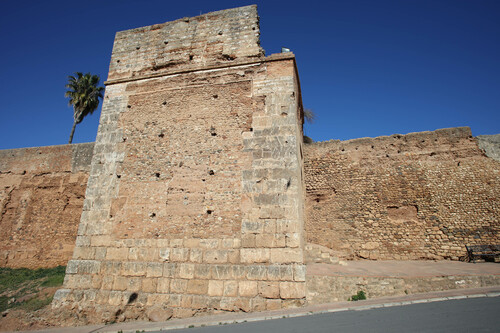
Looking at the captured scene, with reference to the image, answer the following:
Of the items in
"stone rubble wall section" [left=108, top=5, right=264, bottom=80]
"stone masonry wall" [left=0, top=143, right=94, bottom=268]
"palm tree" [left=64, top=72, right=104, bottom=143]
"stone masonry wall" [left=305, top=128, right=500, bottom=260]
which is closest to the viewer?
"stone rubble wall section" [left=108, top=5, right=264, bottom=80]

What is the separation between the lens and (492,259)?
9133mm

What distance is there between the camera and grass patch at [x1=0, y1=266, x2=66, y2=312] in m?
7.00

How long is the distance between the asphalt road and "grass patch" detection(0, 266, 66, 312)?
4.53 m

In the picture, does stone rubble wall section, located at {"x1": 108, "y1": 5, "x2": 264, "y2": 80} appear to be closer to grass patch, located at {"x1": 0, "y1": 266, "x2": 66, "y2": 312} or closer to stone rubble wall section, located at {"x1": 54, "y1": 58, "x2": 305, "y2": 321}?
stone rubble wall section, located at {"x1": 54, "y1": 58, "x2": 305, "y2": 321}

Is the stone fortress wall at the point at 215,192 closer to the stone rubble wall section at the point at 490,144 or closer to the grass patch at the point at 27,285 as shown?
the stone rubble wall section at the point at 490,144

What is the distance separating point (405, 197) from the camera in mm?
10461

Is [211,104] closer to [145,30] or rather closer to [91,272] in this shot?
[145,30]

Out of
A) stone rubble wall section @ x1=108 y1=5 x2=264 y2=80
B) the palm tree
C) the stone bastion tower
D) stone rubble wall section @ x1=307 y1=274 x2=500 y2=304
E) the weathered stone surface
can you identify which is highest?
the palm tree

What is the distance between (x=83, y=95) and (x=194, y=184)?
19296 millimetres

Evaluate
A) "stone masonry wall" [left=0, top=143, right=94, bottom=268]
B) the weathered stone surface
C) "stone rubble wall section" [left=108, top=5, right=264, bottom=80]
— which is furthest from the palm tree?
the weathered stone surface

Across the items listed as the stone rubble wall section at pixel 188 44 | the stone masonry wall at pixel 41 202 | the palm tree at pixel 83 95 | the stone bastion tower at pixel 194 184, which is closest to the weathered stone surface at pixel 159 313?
the stone bastion tower at pixel 194 184

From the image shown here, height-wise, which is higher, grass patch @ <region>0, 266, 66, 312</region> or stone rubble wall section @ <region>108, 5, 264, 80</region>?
stone rubble wall section @ <region>108, 5, 264, 80</region>

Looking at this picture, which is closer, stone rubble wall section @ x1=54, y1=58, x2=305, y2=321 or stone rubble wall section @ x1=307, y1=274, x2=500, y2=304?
stone rubble wall section @ x1=54, y1=58, x2=305, y2=321

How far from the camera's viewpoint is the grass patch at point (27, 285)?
700 cm
